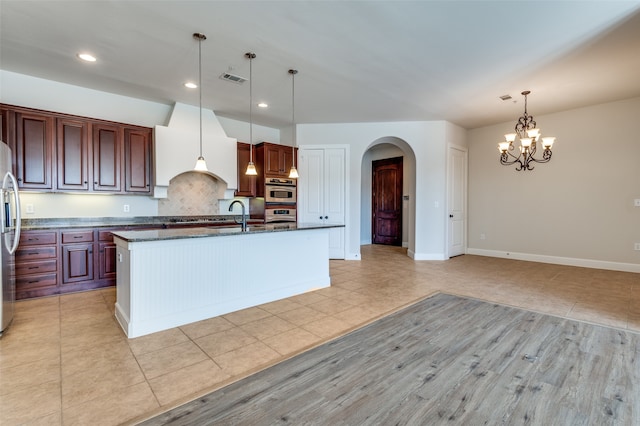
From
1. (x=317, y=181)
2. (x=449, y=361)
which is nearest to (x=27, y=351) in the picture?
(x=449, y=361)

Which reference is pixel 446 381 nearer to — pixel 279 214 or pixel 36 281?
pixel 279 214

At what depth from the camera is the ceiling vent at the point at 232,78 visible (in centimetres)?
392

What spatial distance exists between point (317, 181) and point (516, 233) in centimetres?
436

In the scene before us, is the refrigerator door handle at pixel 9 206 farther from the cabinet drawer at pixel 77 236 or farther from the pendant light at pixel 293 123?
the pendant light at pixel 293 123

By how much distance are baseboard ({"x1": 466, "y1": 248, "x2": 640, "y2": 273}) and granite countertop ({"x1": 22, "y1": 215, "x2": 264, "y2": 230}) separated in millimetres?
5111

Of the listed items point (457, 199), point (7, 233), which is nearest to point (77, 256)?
point (7, 233)

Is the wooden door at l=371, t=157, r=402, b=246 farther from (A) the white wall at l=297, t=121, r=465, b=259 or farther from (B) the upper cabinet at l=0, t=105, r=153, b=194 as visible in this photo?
(B) the upper cabinet at l=0, t=105, r=153, b=194

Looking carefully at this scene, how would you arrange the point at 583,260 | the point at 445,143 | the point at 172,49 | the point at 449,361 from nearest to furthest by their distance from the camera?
the point at 449,361
the point at 172,49
the point at 583,260
the point at 445,143

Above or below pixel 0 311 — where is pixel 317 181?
above

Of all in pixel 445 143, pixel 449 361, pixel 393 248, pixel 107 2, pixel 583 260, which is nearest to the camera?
pixel 449 361

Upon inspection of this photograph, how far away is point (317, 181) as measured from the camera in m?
6.27

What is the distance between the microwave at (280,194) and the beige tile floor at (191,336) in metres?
1.92

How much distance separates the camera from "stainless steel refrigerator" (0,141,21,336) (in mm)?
2607

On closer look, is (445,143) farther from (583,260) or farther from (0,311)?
(0,311)
